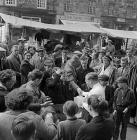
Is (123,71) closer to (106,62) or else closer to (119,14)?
(106,62)

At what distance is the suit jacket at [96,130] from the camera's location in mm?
3049

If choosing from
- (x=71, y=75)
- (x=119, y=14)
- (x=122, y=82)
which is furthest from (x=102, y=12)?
(x=122, y=82)

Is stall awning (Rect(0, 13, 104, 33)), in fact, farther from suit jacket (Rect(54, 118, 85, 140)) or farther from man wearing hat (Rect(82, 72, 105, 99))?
suit jacket (Rect(54, 118, 85, 140))

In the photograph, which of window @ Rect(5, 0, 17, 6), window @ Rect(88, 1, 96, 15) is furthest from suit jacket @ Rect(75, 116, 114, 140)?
window @ Rect(88, 1, 96, 15)

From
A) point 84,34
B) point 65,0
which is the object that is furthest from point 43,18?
point 84,34

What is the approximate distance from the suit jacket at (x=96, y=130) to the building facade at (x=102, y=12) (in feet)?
92.5

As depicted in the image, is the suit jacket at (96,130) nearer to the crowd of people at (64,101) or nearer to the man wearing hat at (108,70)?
the crowd of people at (64,101)

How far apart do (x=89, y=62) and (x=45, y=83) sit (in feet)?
10.6

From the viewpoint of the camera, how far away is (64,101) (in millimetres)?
5609

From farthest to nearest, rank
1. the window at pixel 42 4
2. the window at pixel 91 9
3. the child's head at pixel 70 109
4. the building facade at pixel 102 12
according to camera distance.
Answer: the window at pixel 91 9 → the building facade at pixel 102 12 → the window at pixel 42 4 → the child's head at pixel 70 109

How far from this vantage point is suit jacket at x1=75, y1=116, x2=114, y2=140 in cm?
305

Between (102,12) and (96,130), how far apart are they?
3116cm

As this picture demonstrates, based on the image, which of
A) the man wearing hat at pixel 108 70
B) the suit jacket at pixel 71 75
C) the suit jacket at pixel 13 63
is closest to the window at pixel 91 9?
the man wearing hat at pixel 108 70

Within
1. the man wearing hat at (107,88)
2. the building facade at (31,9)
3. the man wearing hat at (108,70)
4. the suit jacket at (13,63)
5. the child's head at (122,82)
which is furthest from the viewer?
the building facade at (31,9)
